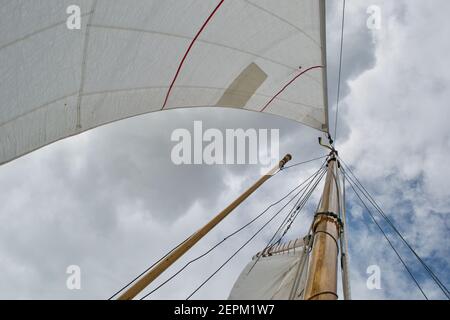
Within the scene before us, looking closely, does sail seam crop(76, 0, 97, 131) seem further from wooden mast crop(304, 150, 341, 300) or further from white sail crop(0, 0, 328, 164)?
wooden mast crop(304, 150, 341, 300)

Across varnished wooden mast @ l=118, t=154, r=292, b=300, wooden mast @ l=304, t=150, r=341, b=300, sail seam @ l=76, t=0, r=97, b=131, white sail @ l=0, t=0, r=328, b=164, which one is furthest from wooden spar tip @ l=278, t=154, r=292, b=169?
sail seam @ l=76, t=0, r=97, b=131

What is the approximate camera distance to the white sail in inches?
62.5

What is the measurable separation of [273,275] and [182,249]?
1.81 m

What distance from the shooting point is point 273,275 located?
3.69 metres

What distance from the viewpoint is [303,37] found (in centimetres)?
427

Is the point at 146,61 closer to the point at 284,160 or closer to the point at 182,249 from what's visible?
the point at 182,249

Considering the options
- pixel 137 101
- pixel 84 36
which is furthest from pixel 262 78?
pixel 84 36

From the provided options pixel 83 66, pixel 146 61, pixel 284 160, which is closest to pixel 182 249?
pixel 83 66

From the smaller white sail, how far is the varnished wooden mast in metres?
0.96

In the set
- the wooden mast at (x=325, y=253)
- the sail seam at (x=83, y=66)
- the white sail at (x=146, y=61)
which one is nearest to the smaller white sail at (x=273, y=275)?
the wooden mast at (x=325, y=253)

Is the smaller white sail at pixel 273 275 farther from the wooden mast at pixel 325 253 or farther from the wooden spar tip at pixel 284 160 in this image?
the wooden spar tip at pixel 284 160

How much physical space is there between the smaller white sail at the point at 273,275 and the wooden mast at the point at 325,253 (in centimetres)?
57
